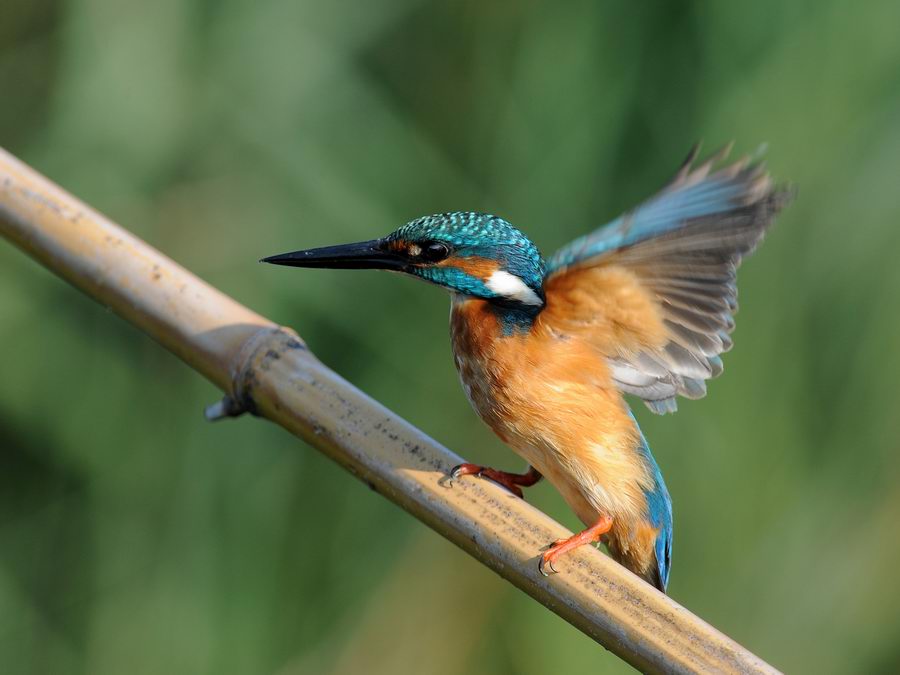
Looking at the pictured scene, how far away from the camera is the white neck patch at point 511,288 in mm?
1651

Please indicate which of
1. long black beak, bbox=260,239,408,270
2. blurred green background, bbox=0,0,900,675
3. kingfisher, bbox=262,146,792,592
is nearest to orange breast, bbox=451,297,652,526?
kingfisher, bbox=262,146,792,592

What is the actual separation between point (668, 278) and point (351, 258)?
484 millimetres

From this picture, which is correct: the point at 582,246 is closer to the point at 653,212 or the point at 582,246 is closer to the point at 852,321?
the point at 653,212

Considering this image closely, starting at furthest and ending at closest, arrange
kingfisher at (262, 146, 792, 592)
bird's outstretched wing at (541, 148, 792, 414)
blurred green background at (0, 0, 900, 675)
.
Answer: blurred green background at (0, 0, 900, 675)
kingfisher at (262, 146, 792, 592)
bird's outstretched wing at (541, 148, 792, 414)

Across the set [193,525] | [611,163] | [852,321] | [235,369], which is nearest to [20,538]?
[193,525]

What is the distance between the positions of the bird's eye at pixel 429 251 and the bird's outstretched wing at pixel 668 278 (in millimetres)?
183

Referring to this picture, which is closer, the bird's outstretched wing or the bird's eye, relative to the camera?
the bird's outstretched wing

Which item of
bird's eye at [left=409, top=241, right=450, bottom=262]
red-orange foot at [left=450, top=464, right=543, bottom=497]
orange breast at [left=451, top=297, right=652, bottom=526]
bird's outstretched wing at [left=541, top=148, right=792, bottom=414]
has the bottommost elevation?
red-orange foot at [left=450, top=464, right=543, bottom=497]

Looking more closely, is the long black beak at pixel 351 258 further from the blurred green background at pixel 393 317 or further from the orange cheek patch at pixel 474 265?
the blurred green background at pixel 393 317

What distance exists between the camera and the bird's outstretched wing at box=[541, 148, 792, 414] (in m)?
1.38

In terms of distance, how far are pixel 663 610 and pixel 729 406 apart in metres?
0.92

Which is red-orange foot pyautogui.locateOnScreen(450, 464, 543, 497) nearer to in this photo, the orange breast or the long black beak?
the orange breast

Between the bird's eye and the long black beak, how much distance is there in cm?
2

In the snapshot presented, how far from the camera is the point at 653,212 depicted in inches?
55.9
